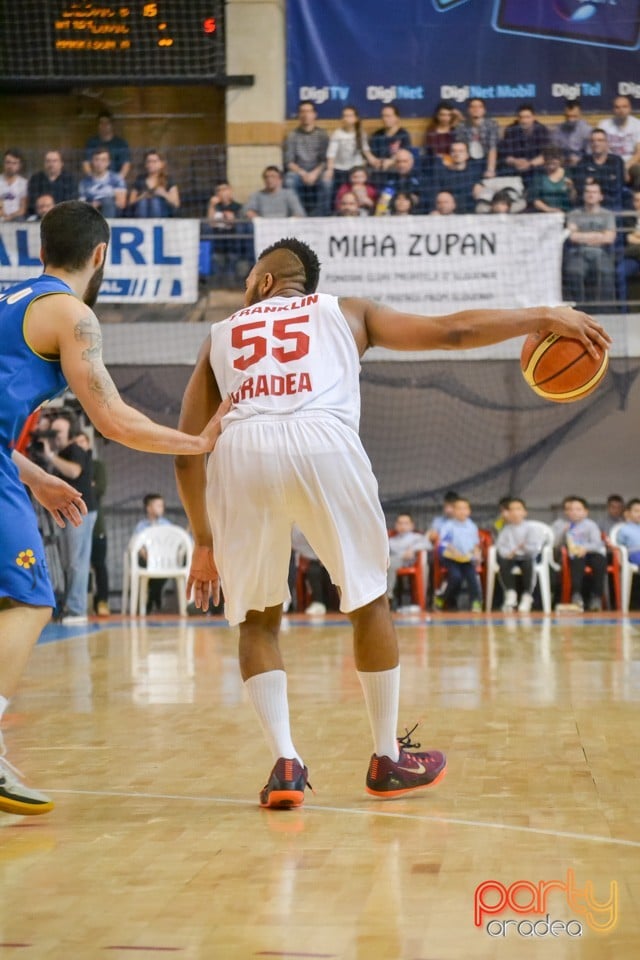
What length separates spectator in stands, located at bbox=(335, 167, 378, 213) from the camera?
49.3ft

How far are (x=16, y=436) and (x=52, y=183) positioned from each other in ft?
40.1

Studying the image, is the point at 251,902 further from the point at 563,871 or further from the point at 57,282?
the point at 57,282

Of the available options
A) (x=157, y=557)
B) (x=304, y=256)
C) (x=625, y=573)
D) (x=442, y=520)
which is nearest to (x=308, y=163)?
(x=442, y=520)

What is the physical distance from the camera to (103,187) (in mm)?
15523

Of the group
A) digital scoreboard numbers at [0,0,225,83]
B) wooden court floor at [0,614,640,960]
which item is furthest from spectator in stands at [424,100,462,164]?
wooden court floor at [0,614,640,960]

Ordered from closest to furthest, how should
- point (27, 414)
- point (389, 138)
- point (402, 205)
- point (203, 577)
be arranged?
point (27, 414) < point (203, 577) < point (402, 205) < point (389, 138)

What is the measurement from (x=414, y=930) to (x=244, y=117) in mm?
15763

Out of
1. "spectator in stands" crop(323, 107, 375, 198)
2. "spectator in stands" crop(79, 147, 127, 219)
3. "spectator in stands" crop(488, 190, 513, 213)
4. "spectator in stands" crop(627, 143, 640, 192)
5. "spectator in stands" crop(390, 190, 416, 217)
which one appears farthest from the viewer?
"spectator in stands" crop(323, 107, 375, 198)

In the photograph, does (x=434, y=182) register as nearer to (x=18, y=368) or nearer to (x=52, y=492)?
(x=52, y=492)

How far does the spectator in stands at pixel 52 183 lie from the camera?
1541cm

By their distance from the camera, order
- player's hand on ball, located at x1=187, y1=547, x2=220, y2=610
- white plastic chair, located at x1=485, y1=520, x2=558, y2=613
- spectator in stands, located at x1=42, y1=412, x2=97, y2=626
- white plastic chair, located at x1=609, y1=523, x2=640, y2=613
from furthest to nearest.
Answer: white plastic chair, located at x1=609, y1=523, x2=640, y2=613
white plastic chair, located at x1=485, y1=520, x2=558, y2=613
spectator in stands, located at x1=42, y1=412, x2=97, y2=626
player's hand on ball, located at x1=187, y1=547, x2=220, y2=610

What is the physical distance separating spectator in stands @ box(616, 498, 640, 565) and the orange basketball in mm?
10009

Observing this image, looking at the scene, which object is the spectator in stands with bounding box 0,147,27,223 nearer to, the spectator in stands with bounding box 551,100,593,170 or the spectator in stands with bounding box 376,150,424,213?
the spectator in stands with bounding box 376,150,424,213

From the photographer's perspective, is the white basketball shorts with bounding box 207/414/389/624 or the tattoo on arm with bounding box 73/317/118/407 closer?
the tattoo on arm with bounding box 73/317/118/407
